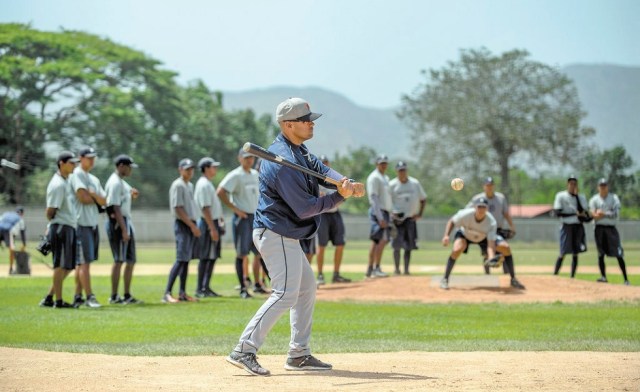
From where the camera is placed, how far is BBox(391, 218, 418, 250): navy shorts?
21297 millimetres

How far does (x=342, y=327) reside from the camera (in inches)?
516

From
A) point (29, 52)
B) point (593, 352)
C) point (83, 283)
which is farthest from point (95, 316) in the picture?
point (29, 52)

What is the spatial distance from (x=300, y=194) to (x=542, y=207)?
70037 millimetres

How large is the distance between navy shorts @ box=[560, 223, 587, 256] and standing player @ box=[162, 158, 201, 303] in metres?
8.51

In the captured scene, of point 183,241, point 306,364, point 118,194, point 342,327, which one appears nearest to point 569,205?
point 183,241

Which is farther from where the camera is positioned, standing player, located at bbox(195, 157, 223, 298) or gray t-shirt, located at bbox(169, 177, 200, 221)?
standing player, located at bbox(195, 157, 223, 298)

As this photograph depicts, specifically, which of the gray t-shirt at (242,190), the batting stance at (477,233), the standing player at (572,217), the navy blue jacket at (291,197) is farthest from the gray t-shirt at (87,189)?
the standing player at (572,217)

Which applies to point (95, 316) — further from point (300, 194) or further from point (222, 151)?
point (222, 151)

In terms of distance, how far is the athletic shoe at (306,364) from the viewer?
8.80m

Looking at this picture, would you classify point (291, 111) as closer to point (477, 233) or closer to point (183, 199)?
point (183, 199)

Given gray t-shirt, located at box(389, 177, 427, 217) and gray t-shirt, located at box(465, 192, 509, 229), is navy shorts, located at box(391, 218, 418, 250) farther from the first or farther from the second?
gray t-shirt, located at box(465, 192, 509, 229)

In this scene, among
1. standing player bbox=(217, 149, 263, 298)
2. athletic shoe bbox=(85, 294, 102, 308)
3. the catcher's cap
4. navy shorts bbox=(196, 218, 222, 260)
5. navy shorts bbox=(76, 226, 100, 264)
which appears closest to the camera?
navy shorts bbox=(76, 226, 100, 264)

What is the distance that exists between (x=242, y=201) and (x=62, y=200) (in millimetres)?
3724

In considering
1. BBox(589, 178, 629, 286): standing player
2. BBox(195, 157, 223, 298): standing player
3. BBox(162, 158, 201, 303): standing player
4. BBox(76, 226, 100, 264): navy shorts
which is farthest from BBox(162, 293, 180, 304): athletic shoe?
BBox(589, 178, 629, 286): standing player
